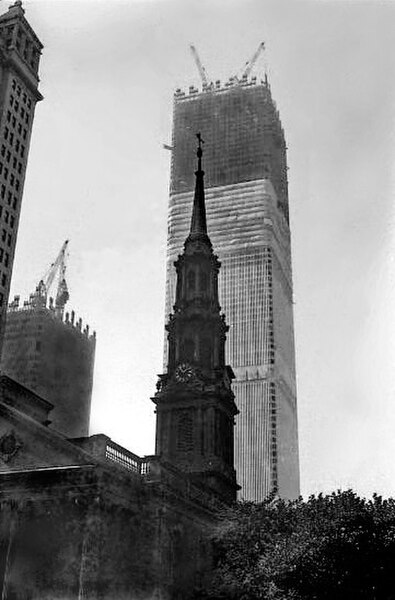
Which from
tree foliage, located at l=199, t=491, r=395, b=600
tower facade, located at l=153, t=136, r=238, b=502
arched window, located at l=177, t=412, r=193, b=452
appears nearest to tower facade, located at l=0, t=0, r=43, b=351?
tower facade, located at l=153, t=136, r=238, b=502

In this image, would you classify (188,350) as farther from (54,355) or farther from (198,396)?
(54,355)

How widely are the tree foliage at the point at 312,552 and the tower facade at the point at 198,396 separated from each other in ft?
49.6

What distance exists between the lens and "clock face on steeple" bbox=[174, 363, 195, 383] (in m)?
61.4

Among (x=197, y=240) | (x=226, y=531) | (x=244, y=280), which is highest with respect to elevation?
(x=244, y=280)

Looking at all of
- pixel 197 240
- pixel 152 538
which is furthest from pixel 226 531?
pixel 197 240

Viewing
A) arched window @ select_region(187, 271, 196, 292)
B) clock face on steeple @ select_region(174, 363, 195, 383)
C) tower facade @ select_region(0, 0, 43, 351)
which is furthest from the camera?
tower facade @ select_region(0, 0, 43, 351)

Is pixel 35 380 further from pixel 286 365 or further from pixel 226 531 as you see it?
pixel 226 531

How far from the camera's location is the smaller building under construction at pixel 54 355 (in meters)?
126

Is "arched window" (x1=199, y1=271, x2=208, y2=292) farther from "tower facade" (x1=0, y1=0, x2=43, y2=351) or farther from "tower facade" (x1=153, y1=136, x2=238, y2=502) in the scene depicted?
"tower facade" (x1=0, y1=0, x2=43, y2=351)

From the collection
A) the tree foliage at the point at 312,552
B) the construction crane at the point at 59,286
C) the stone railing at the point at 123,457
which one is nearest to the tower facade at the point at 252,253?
the construction crane at the point at 59,286

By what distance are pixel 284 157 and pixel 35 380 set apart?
67535 mm

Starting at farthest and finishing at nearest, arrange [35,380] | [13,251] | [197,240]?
1. [35,380]
2. [13,251]
3. [197,240]

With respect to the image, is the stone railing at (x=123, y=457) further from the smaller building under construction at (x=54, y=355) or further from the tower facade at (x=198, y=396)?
the smaller building under construction at (x=54, y=355)

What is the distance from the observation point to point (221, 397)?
6088 centimetres
